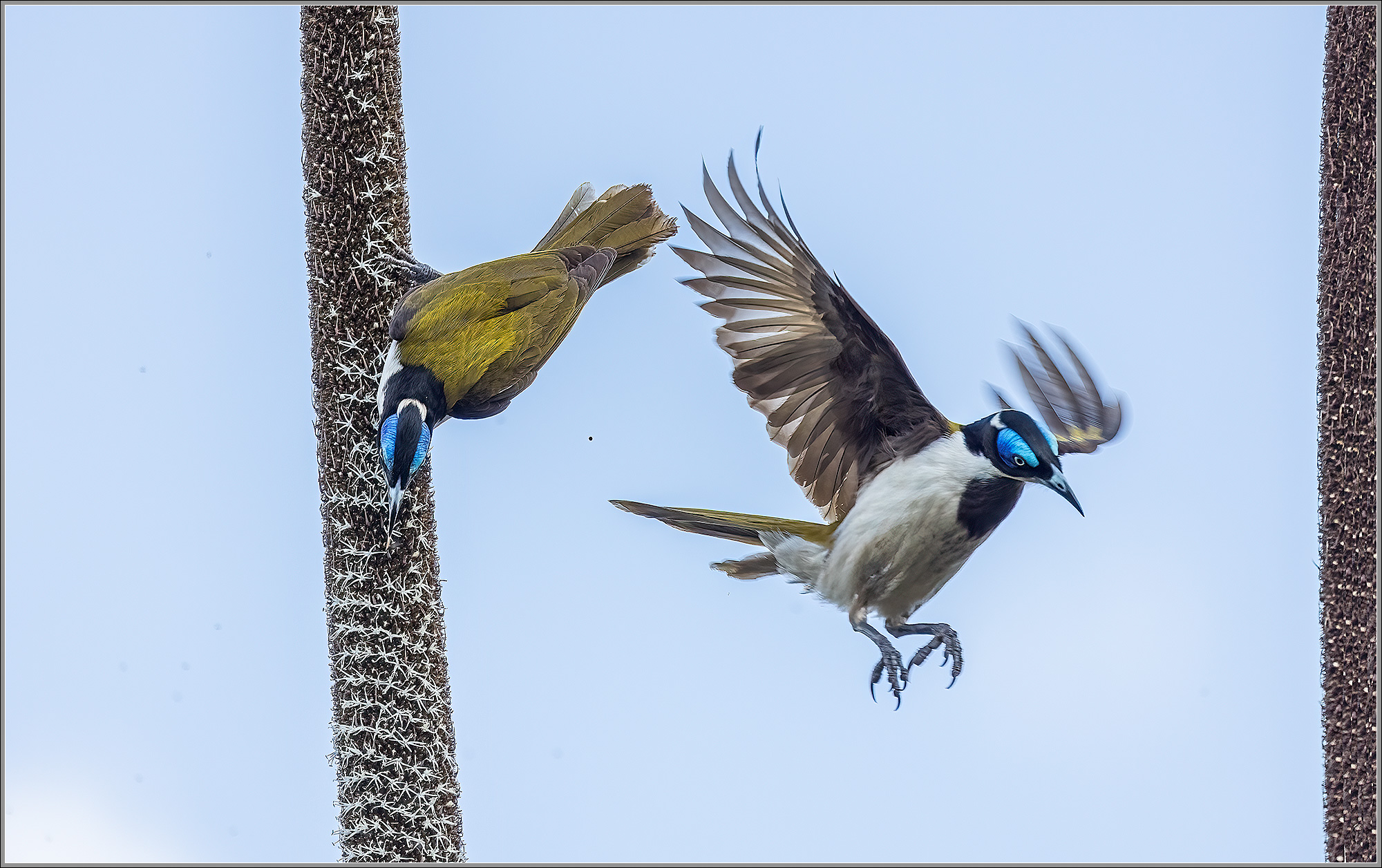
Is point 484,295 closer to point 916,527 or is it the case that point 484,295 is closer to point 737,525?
point 737,525

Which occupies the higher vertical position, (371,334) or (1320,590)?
(371,334)

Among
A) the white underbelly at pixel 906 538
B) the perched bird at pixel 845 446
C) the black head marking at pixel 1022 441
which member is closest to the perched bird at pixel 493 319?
the perched bird at pixel 845 446

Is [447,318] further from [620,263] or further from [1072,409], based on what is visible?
[1072,409]

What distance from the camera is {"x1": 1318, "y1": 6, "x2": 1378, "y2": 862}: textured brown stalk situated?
142 inches

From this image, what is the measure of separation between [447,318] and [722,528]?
2.96 feet

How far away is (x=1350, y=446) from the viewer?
3.66 meters

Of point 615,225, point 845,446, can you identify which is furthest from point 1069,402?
point 615,225

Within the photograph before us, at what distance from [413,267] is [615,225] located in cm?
71

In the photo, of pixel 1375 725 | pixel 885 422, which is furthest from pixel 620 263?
pixel 1375 725

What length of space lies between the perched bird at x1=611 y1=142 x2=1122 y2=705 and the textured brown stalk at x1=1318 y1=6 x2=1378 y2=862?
42.2 inches

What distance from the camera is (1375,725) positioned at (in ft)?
11.8

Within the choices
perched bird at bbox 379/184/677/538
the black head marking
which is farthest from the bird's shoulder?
the black head marking

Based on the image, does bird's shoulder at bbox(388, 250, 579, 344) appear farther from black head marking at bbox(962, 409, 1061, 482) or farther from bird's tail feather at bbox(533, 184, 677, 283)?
black head marking at bbox(962, 409, 1061, 482)

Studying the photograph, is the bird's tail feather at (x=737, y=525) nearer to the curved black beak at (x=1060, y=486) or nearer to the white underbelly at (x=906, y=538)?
the white underbelly at (x=906, y=538)
